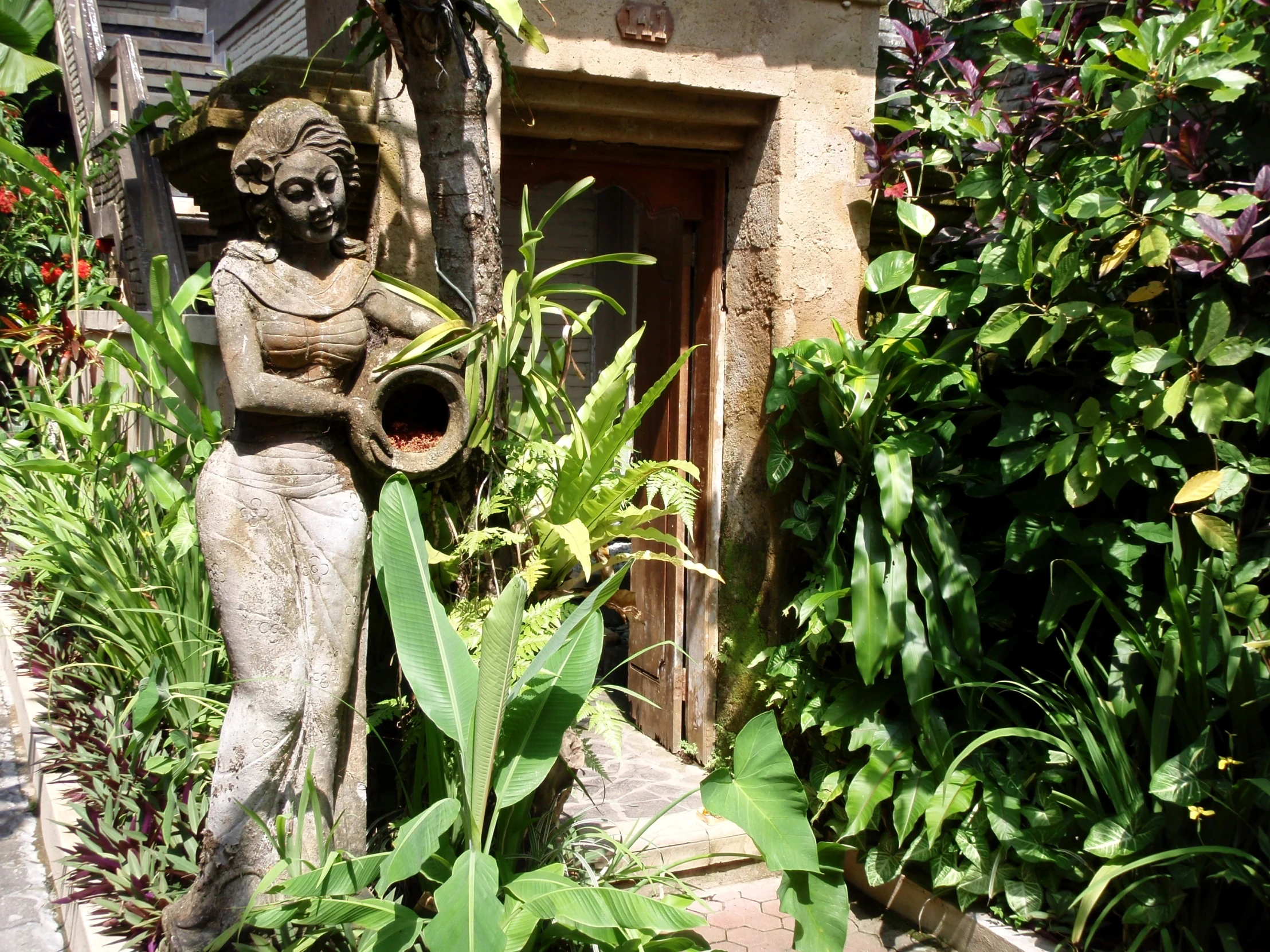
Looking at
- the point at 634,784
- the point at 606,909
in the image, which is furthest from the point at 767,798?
the point at 634,784

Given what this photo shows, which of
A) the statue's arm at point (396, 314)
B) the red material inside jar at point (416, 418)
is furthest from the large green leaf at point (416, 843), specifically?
the statue's arm at point (396, 314)

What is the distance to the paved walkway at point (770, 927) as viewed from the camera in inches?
139

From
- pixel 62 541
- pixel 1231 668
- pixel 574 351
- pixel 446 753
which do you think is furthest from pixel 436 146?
pixel 574 351

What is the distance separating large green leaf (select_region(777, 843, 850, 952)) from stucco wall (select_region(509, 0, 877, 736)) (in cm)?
175

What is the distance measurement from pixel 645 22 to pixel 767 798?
2.74 metres

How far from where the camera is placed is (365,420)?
2.65 m

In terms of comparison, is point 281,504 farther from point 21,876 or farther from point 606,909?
point 21,876

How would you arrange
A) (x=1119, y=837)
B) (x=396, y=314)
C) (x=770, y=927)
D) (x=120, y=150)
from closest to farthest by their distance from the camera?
(x=396, y=314)
(x=1119, y=837)
(x=770, y=927)
(x=120, y=150)

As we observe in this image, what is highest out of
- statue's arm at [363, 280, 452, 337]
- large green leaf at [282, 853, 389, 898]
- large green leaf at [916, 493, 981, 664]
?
statue's arm at [363, 280, 452, 337]

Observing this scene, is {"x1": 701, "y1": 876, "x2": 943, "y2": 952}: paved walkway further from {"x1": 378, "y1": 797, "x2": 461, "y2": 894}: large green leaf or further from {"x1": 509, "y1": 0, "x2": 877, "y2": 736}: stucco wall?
{"x1": 378, "y1": 797, "x2": 461, "y2": 894}: large green leaf

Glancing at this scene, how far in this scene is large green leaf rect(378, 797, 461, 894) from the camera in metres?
2.06

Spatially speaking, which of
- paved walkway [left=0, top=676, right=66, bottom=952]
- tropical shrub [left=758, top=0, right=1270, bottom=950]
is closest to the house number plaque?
tropical shrub [left=758, top=0, right=1270, bottom=950]

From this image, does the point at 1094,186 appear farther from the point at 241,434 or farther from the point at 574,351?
the point at 574,351

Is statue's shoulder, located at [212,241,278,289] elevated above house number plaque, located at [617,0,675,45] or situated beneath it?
situated beneath
